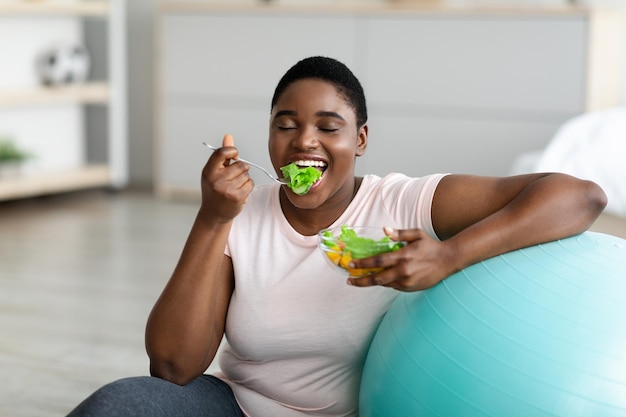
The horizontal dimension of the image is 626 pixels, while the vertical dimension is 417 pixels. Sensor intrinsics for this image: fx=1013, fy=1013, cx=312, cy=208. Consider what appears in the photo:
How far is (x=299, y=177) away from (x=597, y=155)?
2.34m

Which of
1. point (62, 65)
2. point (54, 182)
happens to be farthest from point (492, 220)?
point (62, 65)

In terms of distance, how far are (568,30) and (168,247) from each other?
2.19 m

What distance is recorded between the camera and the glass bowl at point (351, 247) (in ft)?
5.11

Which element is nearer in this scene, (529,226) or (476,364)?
(476,364)

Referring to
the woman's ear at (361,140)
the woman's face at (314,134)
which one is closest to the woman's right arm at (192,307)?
the woman's face at (314,134)

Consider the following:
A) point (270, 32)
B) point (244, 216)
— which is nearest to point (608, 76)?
point (270, 32)

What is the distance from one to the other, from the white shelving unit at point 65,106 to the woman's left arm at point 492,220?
13.1 feet

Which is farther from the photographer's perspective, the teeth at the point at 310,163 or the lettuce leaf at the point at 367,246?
the teeth at the point at 310,163

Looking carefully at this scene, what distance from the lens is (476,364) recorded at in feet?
5.06

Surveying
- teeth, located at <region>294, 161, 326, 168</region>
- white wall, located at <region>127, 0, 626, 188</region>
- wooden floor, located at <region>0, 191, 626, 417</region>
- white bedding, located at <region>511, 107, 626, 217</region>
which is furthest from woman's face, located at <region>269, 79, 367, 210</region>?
white wall, located at <region>127, 0, 626, 188</region>

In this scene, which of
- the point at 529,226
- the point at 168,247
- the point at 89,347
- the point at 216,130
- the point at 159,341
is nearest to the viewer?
the point at 529,226

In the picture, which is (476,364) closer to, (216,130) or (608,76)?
(608,76)

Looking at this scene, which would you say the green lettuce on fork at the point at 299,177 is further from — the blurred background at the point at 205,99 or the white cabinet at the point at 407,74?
the white cabinet at the point at 407,74

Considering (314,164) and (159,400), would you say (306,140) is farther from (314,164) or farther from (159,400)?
(159,400)
